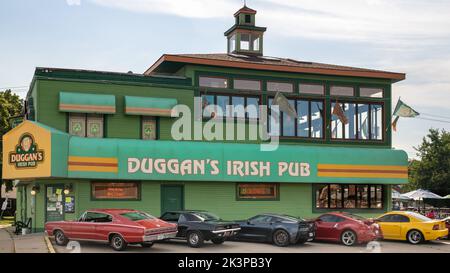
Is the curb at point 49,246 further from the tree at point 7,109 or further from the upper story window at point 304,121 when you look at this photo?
the tree at point 7,109

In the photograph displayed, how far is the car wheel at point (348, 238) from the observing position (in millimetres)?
27578

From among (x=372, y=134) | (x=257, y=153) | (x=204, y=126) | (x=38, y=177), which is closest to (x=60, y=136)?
(x=38, y=177)

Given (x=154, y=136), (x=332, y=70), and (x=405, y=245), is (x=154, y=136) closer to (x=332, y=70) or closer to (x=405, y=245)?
(x=332, y=70)

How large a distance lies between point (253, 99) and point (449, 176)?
41.6 m

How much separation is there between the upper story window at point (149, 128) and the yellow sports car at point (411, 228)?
12644mm

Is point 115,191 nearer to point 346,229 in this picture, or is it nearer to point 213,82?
point 213,82

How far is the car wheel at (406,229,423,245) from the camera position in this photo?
2900 centimetres

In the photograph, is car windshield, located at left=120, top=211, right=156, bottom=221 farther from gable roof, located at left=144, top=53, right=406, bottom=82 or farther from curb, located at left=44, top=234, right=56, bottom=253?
gable roof, located at left=144, top=53, right=406, bottom=82

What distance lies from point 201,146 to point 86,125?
6.21 m

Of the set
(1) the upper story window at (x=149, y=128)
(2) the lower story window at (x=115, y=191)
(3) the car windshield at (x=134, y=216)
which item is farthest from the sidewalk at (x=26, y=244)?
(1) the upper story window at (x=149, y=128)

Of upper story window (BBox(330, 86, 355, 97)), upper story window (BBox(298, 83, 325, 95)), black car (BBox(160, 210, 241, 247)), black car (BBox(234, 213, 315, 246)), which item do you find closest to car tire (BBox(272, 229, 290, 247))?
black car (BBox(234, 213, 315, 246))

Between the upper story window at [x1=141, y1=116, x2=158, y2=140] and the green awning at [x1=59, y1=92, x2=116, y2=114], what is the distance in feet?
6.58

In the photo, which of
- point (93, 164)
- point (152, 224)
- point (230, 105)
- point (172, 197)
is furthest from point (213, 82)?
point (152, 224)

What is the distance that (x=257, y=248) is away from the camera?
2570 cm
